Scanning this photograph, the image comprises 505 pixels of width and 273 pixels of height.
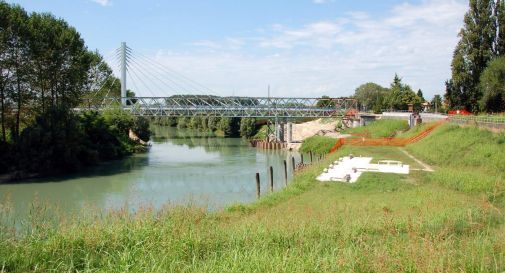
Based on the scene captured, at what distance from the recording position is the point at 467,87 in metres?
48.8

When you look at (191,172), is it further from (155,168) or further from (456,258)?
(456,258)

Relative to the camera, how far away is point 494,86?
141 ft

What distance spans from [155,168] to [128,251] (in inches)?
1450

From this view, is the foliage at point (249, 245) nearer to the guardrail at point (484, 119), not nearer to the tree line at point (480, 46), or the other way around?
the guardrail at point (484, 119)

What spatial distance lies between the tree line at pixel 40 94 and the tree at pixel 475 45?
120 feet

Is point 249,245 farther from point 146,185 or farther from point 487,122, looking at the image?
point 487,122

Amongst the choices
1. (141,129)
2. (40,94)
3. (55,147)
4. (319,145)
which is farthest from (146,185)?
(141,129)

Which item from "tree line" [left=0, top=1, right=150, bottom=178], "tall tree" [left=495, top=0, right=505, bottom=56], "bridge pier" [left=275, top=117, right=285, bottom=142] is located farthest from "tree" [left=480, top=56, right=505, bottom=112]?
"tree line" [left=0, top=1, right=150, bottom=178]

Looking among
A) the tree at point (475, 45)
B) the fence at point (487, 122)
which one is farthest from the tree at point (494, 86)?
the fence at point (487, 122)

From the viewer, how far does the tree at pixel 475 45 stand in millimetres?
46531

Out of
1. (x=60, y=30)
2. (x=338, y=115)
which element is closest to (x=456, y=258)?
(x=60, y=30)

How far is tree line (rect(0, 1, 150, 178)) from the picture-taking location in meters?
37.3

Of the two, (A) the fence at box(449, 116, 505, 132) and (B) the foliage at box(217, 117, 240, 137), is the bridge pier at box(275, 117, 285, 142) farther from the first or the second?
(A) the fence at box(449, 116, 505, 132)

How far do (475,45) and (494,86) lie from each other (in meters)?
5.99
